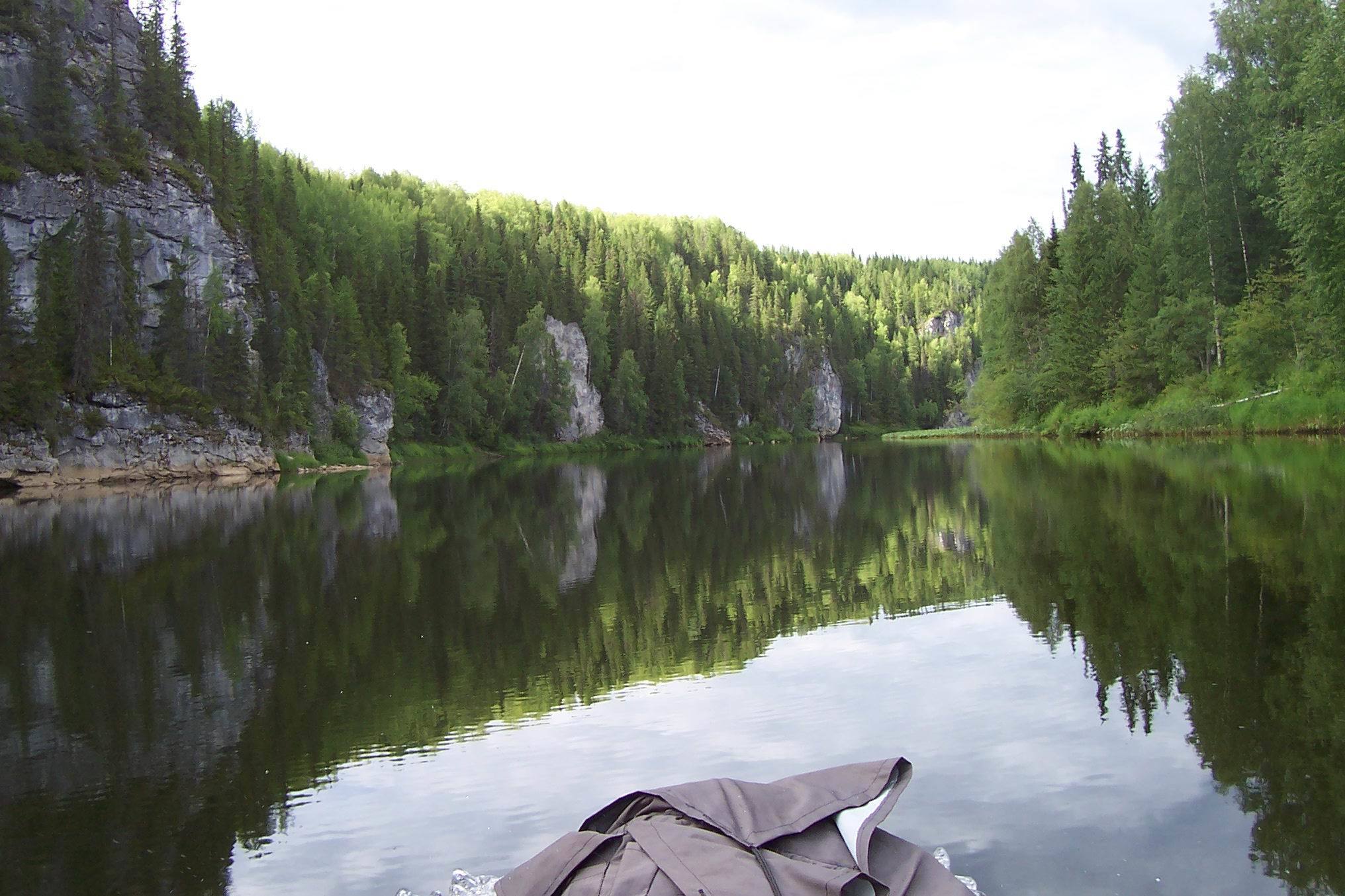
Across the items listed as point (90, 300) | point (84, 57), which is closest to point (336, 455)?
point (90, 300)

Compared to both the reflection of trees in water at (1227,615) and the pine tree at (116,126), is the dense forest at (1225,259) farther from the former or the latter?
the pine tree at (116,126)

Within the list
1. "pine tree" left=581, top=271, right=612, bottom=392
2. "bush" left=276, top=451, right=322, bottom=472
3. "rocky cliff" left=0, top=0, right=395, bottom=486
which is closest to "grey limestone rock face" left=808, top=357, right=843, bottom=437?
"pine tree" left=581, top=271, right=612, bottom=392

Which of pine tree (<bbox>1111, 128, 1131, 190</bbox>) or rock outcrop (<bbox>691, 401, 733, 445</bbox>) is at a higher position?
pine tree (<bbox>1111, 128, 1131, 190</bbox>)

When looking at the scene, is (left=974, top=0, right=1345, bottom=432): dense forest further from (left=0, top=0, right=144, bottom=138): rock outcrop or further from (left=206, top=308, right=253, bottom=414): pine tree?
(left=0, top=0, right=144, bottom=138): rock outcrop

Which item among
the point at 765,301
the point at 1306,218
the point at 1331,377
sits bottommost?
the point at 1331,377

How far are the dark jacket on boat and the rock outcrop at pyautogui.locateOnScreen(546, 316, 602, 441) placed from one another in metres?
88.3

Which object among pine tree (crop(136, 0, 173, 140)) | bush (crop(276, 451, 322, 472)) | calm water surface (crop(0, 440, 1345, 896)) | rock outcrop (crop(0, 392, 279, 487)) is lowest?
calm water surface (crop(0, 440, 1345, 896))

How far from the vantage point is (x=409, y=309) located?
7825cm

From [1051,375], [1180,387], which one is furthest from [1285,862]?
[1051,375]

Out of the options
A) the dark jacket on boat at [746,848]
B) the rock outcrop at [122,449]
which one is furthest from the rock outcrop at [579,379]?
Result: the dark jacket on boat at [746,848]

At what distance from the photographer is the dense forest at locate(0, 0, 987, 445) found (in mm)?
47250

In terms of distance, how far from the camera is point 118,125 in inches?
2067

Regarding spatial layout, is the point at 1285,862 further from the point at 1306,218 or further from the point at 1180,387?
the point at 1180,387

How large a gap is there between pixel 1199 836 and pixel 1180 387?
144 feet
